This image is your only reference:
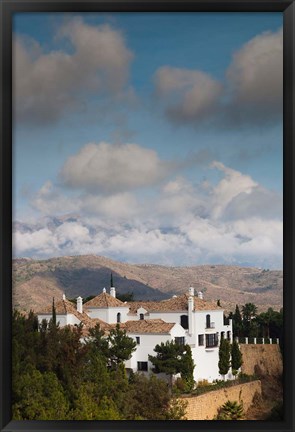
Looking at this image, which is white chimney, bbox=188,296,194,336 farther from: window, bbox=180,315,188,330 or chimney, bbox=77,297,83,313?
chimney, bbox=77,297,83,313

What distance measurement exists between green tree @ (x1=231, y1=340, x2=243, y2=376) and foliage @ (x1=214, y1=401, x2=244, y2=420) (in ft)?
2.10

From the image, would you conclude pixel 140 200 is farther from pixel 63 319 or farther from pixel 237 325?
pixel 237 325

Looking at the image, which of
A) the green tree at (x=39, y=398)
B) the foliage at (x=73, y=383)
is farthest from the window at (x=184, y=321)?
the green tree at (x=39, y=398)

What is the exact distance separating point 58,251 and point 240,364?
153 cm

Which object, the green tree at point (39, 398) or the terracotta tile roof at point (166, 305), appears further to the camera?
the terracotta tile roof at point (166, 305)

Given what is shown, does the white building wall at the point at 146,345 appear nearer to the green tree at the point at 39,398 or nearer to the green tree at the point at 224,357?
the green tree at the point at 224,357

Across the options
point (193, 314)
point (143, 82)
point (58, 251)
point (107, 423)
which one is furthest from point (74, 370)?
point (143, 82)

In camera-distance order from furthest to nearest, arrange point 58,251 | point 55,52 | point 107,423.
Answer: point 58,251 → point 55,52 → point 107,423

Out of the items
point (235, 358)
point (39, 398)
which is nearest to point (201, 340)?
point (235, 358)

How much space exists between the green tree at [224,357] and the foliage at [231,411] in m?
0.70

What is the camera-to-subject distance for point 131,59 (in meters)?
3.96

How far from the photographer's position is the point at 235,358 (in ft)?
15.8

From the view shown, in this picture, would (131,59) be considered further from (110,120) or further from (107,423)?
(107,423)

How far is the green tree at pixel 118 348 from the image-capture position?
4.46m
